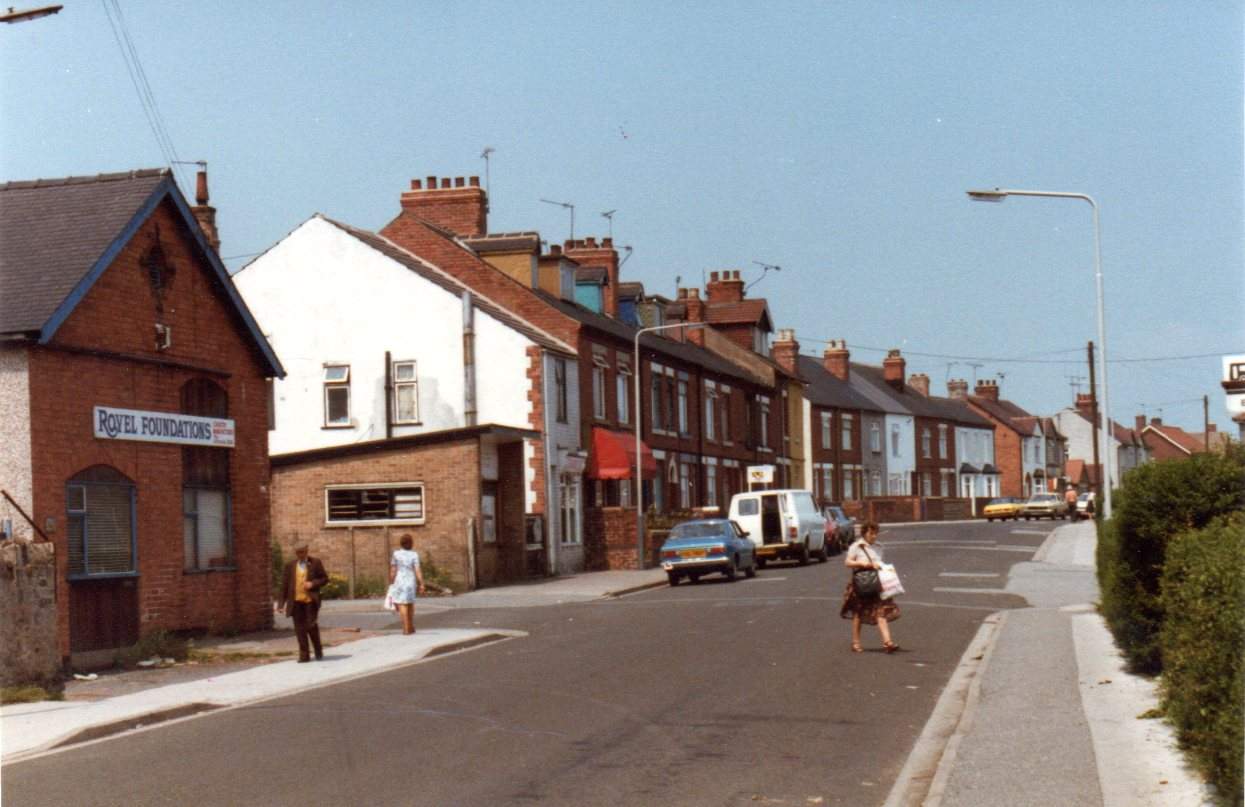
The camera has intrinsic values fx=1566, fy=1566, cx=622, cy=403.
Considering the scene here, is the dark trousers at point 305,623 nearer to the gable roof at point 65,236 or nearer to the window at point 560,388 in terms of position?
the gable roof at point 65,236

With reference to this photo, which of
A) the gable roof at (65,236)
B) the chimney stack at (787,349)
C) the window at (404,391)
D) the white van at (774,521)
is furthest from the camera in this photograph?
the chimney stack at (787,349)

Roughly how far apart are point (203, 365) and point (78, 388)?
11.7ft

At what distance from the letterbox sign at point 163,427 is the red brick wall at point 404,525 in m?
12.3

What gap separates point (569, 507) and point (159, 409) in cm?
2200

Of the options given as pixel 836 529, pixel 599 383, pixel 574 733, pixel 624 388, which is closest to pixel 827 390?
pixel 836 529

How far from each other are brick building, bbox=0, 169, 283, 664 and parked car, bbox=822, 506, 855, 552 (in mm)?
27000

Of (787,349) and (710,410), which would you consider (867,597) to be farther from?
(787,349)

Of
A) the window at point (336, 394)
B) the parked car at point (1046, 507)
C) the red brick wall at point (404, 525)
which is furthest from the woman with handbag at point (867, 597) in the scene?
the parked car at point (1046, 507)

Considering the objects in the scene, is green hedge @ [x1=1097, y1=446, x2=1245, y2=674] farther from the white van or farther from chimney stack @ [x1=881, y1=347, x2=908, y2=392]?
chimney stack @ [x1=881, y1=347, x2=908, y2=392]

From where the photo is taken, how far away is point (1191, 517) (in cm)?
1520

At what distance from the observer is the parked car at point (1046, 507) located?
84.7 metres

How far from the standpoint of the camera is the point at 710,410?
6047 cm

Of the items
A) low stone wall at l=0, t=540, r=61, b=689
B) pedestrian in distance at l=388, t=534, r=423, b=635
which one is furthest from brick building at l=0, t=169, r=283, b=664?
pedestrian in distance at l=388, t=534, r=423, b=635

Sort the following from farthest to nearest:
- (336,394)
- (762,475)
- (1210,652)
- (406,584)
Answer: (762,475)
(336,394)
(406,584)
(1210,652)
